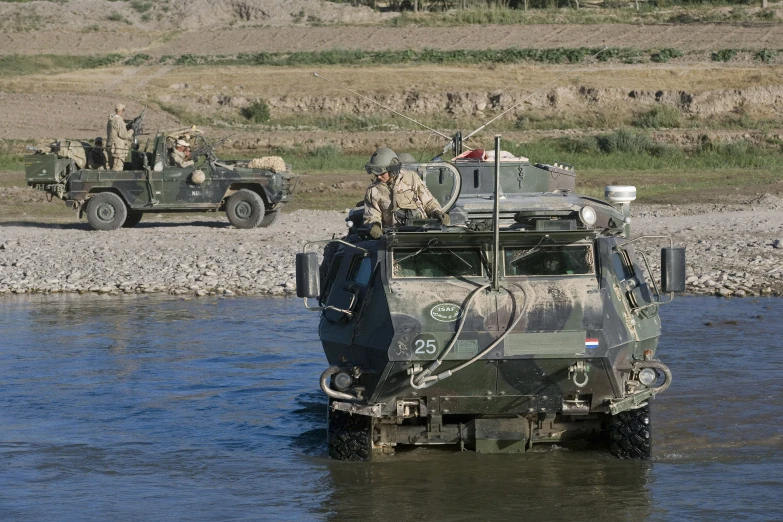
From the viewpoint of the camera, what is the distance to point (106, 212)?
77.2ft

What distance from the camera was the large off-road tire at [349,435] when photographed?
29.4 ft

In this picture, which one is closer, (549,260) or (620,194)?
(549,260)

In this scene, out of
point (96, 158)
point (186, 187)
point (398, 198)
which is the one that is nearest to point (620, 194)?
point (398, 198)

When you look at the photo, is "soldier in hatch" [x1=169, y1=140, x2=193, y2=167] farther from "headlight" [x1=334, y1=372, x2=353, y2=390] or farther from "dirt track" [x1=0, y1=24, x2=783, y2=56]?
"dirt track" [x1=0, y1=24, x2=783, y2=56]

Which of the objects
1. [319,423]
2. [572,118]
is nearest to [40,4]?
→ [572,118]

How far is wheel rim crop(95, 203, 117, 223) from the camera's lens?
2352 cm

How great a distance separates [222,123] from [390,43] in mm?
13880

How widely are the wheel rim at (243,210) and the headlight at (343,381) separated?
1497 centimetres

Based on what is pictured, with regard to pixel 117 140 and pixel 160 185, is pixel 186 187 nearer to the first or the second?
pixel 160 185

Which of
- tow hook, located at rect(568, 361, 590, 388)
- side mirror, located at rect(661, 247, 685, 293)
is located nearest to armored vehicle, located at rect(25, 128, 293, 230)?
side mirror, located at rect(661, 247, 685, 293)

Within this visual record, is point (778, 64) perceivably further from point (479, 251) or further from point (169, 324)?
point (479, 251)

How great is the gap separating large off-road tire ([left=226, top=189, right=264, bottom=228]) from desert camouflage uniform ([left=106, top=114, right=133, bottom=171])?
2.11 m

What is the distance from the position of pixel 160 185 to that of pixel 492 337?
1556 centimetres

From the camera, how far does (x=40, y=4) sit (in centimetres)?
6397
